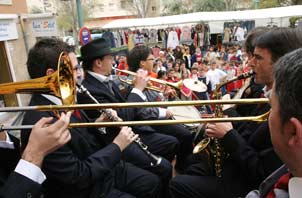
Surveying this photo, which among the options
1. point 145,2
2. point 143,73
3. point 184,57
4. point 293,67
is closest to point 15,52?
point 184,57

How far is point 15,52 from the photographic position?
9.95 metres

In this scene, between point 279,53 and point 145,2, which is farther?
point 145,2

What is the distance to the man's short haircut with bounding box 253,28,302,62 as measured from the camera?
204 centimetres

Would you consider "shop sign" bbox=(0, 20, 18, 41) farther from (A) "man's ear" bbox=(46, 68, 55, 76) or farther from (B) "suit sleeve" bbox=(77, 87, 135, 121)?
(A) "man's ear" bbox=(46, 68, 55, 76)

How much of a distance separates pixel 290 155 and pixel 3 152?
66.4 inches

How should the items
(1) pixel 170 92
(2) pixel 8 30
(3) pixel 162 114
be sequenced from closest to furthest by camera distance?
1. (3) pixel 162 114
2. (1) pixel 170 92
3. (2) pixel 8 30

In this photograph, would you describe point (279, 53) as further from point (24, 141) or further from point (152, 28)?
point (152, 28)

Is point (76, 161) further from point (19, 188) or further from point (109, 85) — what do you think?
point (109, 85)

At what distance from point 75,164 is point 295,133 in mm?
1253

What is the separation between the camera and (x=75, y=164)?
1.77 metres

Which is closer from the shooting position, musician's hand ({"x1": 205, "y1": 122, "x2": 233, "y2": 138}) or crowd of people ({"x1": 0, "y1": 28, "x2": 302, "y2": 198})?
crowd of people ({"x1": 0, "y1": 28, "x2": 302, "y2": 198})

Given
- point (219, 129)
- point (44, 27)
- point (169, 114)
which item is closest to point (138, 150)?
point (169, 114)

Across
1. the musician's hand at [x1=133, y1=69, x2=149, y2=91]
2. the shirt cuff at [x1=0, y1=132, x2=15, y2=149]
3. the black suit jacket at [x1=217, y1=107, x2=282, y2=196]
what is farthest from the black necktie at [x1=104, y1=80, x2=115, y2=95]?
the black suit jacket at [x1=217, y1=107, x2=282, y2=196]

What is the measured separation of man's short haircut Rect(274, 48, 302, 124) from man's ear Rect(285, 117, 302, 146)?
2 cm
